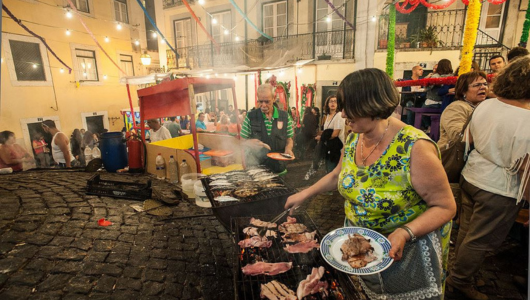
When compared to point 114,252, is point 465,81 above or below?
above

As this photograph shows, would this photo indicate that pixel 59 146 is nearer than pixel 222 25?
Yes

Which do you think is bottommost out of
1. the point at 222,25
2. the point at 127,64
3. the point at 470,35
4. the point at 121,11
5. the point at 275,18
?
the point at 470,35

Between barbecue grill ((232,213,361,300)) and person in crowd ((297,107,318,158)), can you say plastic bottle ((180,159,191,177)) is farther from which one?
person in crowd ((297,107,318,158))

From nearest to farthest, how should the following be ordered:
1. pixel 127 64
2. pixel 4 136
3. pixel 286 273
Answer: pixel 286 273 → pixel 4 136 → pixel 127 64

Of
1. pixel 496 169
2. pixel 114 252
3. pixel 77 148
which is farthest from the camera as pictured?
pixel 77 148

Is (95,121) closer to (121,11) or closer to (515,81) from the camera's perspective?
(121,11)

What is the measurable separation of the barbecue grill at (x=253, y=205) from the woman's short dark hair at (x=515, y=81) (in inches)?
107

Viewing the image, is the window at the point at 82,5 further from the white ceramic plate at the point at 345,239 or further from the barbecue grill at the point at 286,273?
the white ceramic plate at the point at 345,239

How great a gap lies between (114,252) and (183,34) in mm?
14157

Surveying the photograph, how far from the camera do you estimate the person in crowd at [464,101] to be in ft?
12.6

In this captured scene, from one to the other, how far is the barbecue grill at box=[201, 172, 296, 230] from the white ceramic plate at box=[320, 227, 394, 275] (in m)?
1.46

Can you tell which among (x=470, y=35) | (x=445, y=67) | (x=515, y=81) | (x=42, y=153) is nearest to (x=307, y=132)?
(x=445, y=67)

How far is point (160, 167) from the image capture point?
695 centimetres

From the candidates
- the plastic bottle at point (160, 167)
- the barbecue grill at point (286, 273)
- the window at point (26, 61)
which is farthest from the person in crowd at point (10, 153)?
the barbecue grill at point (286, 273)
